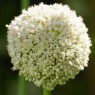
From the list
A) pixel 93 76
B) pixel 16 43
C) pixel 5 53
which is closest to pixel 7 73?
pixel 5 53

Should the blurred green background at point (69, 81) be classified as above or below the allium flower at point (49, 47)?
above

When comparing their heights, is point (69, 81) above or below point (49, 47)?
above

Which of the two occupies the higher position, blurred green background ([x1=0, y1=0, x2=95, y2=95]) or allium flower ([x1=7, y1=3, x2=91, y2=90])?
blurred green background ([x1=0, y1=0, x2=95, y2=95])

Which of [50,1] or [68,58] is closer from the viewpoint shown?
[68,58]

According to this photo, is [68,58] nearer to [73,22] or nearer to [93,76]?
[73,22]

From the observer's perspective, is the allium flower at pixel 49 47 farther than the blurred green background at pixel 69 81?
No
